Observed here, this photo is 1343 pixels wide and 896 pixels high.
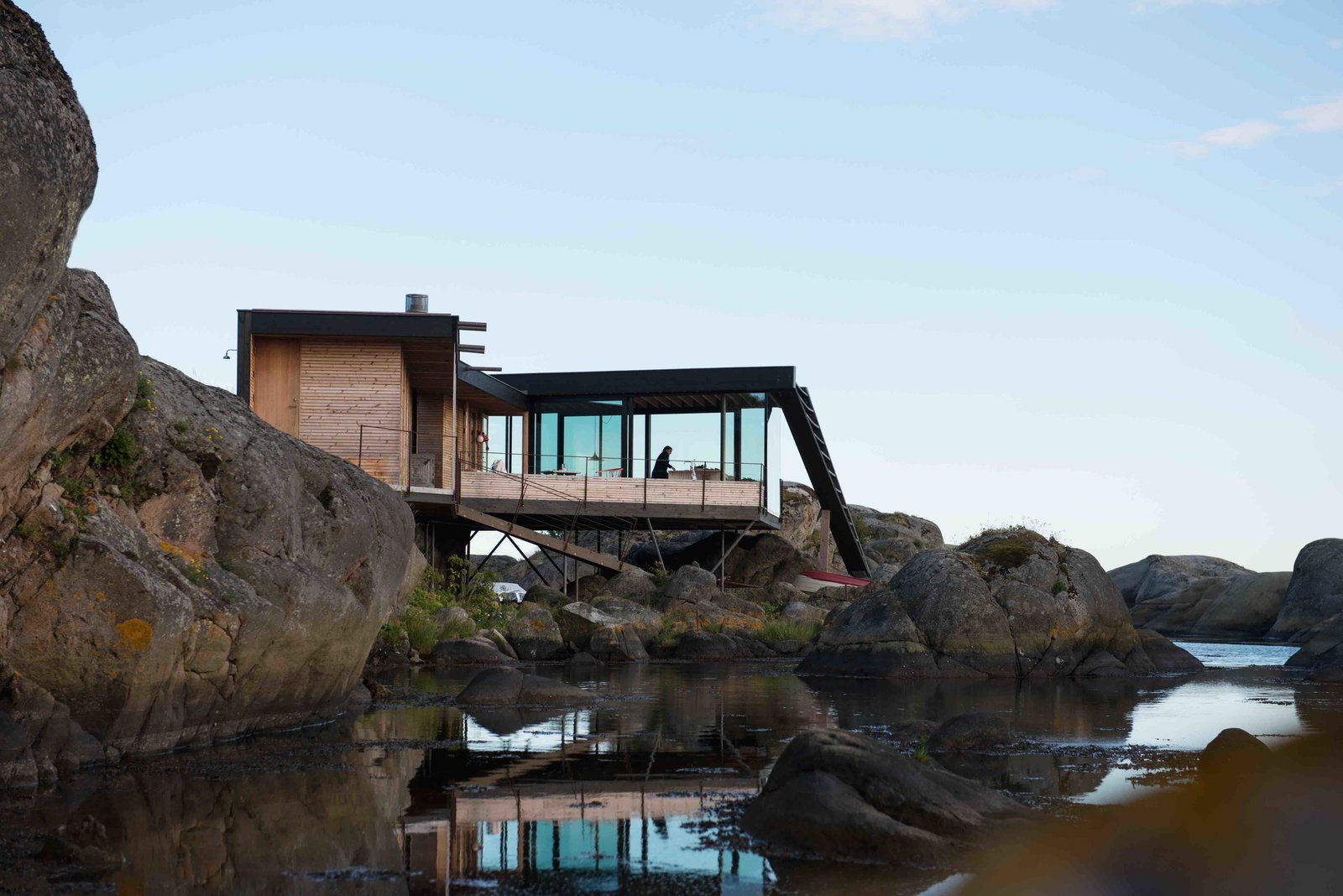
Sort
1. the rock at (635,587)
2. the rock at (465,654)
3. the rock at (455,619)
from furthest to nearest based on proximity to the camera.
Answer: the rock at (635,587), the rock at (455,619), the rock at (465,654)

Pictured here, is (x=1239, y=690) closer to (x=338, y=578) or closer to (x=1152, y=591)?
(x=338, y=578)

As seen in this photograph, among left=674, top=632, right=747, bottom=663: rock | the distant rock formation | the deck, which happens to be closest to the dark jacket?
the deck

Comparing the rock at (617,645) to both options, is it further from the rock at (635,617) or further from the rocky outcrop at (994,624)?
the rocky outcrop at (994,624)

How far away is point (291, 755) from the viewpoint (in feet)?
41.0

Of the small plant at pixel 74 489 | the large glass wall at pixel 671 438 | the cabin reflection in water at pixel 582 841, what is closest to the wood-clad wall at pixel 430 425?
the large glass wall at pixel 671 438

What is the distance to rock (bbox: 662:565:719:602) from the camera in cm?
3294

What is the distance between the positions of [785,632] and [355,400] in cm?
1144

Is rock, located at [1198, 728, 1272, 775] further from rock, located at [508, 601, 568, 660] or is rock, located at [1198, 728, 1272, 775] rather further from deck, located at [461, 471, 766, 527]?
deck, located at [461, 471, 766, 527]

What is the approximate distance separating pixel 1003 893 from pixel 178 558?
856 centimetres

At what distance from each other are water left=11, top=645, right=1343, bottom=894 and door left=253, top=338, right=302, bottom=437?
1424cm

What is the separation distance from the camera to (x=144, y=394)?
44.5 feet

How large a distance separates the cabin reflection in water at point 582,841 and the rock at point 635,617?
779 inches

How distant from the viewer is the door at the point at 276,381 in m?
31.7

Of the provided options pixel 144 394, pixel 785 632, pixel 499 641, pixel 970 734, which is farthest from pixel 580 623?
pixel 970 734
